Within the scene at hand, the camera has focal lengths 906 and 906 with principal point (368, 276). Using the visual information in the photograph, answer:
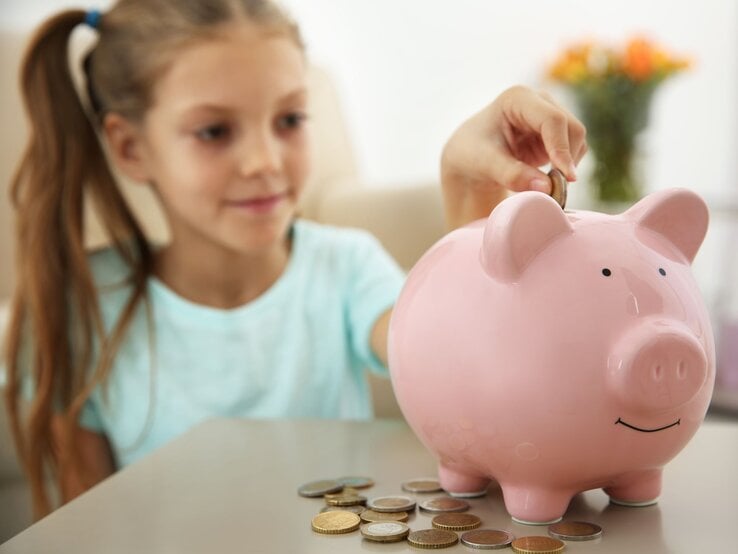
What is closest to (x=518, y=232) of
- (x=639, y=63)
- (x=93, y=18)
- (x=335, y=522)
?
(x=335, y=522)

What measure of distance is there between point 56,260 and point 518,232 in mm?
655

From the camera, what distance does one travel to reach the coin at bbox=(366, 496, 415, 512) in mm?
446

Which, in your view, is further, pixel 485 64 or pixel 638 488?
pixel 485 64

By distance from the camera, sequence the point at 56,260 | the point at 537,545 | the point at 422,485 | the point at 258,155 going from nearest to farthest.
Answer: the point at 537,545 → the point at 422,485 → the point at 258,155 → the point at 56,260

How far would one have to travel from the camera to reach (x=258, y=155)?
84cm

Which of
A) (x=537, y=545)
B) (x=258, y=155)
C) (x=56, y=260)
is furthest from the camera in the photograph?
(x=56, y=260)

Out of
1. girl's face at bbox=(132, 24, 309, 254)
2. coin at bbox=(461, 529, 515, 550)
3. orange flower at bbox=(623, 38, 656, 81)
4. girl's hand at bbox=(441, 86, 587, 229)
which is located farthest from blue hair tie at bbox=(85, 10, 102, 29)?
orange flower at bbox=(623, 38, 656, 81)

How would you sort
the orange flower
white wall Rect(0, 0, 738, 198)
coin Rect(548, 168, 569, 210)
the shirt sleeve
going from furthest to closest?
white wall Rect(0, 0, 738, 198)
the orange flower
the shirt sleeve
coin Rect(548, 168, 569, 210)

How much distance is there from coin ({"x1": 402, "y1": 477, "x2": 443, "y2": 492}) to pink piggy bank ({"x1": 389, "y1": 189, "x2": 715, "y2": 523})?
37 mm

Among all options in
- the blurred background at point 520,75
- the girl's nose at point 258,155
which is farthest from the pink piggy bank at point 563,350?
the blurred background at point 520,75

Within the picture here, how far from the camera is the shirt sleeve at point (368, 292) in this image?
936mm

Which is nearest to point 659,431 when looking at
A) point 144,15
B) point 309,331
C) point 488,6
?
point 309,331

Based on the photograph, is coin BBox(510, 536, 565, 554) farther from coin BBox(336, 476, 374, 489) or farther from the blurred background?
the blurred background

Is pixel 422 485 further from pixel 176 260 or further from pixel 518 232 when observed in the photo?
pixel 176 260
